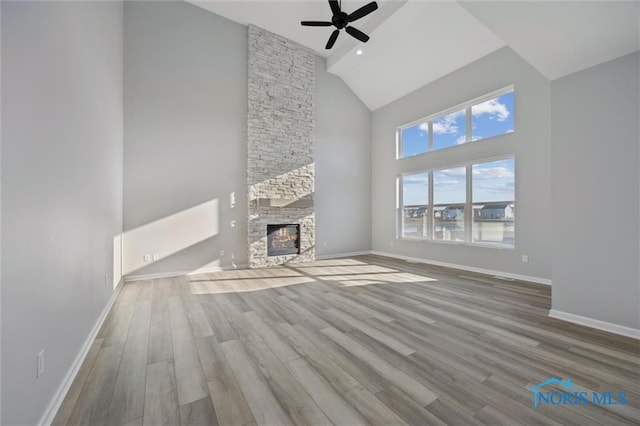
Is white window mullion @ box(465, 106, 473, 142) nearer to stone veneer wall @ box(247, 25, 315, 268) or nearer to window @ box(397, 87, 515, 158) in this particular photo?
window @ box(397, 87, 515, 158)

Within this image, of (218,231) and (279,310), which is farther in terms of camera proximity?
(218,231)

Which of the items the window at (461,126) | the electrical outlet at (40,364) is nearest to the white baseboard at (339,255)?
the window at (461,126)

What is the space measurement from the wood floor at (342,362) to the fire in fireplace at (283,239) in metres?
2.31

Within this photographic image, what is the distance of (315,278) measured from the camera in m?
4.62

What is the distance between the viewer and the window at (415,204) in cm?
622

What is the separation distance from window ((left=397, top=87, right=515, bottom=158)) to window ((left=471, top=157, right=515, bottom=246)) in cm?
65

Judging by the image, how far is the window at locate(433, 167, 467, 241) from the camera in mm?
5453

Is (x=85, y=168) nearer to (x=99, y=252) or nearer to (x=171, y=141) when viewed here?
(x=99, y=252)

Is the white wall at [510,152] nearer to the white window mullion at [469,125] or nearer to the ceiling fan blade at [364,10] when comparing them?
the white window mullion at [469,125]

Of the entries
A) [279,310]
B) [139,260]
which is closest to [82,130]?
[279,310]

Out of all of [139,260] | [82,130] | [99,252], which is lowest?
[139,260]

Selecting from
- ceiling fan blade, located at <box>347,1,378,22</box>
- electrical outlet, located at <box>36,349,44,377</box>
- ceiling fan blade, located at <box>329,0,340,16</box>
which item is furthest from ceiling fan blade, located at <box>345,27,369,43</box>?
electrical outlet, located at <box>36,349,44,377</box>

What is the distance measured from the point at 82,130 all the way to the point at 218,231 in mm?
3208

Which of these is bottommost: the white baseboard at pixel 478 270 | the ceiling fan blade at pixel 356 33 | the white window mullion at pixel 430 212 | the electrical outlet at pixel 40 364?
the white baseboard at pixel 478 270
